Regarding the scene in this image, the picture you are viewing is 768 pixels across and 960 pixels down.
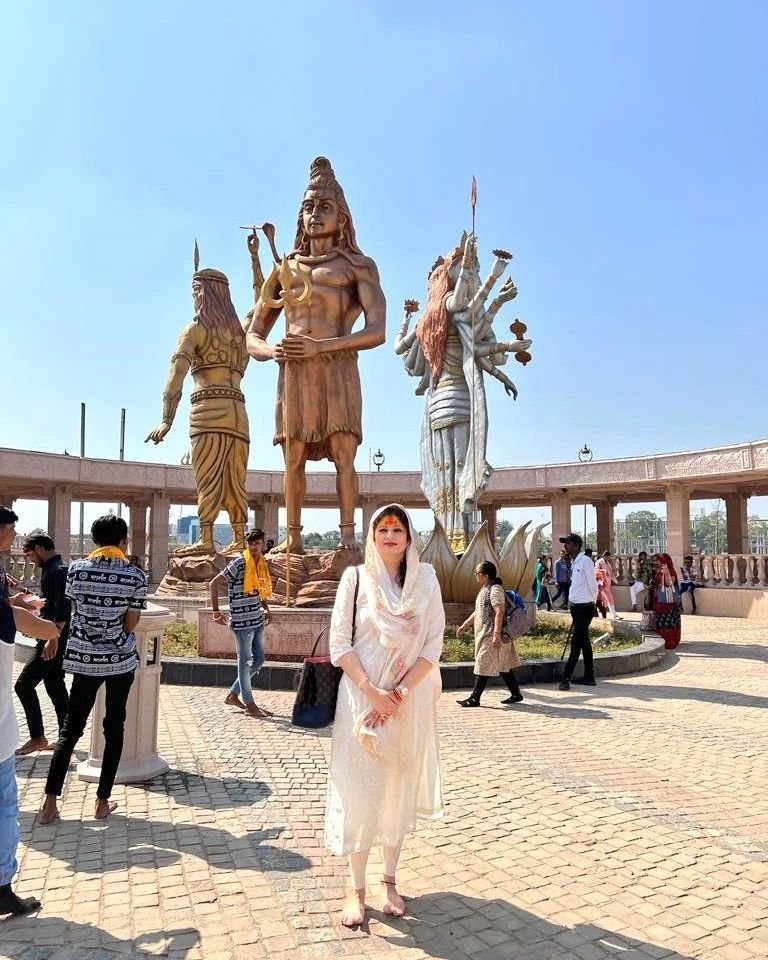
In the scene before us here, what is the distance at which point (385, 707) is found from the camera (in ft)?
7.79

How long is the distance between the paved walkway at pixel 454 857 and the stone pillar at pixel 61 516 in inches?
668

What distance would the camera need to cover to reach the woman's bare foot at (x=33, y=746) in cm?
439

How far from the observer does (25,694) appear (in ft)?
14.3

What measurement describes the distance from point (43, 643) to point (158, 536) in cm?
1750

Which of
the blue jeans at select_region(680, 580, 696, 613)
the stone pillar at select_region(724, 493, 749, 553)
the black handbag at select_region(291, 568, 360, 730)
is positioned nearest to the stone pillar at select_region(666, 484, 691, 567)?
the blue jeans at select_region(680, 580, 696, 613)

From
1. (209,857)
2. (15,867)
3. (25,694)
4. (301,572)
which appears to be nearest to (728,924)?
(209,857)

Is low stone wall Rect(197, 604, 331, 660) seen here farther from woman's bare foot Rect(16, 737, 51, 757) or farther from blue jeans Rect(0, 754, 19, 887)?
blue jeans Rect(0, 754, 19, 887)

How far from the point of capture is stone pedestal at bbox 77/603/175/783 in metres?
3.85

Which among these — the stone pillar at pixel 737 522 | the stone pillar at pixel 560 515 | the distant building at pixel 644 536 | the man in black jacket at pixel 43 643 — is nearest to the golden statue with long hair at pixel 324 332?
the man in black jacket at pixel 43 643

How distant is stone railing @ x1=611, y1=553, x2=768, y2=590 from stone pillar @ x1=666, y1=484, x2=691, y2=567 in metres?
1.13

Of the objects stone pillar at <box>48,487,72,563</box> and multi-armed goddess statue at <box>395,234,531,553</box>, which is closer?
multi-armed goddess statue at <box>395,234,531,553</box>

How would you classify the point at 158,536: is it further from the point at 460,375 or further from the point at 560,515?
the point at 460,375

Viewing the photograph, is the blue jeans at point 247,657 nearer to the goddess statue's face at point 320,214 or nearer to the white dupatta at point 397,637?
the white dupatta at point 397,637

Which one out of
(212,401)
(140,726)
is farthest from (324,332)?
(140,726)
